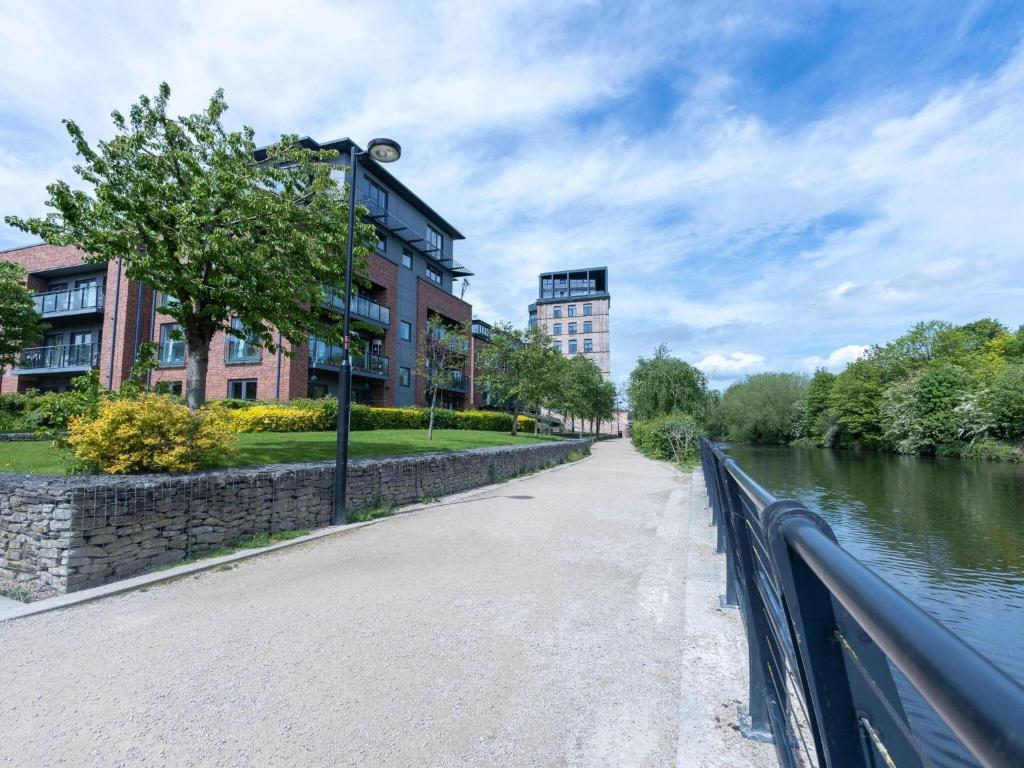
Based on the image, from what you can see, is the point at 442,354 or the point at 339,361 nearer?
the point at 339,361

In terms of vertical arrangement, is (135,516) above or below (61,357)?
below

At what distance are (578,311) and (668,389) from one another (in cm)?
4571

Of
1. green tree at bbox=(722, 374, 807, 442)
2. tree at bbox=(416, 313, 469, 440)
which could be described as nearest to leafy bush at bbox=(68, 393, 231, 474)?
tree at bbox=(416, 313, 469, 440)

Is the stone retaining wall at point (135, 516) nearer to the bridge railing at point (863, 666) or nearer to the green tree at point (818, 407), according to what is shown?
the bridge railing at point (863, 666)

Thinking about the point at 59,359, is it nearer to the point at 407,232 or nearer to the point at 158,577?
the point at 407,232

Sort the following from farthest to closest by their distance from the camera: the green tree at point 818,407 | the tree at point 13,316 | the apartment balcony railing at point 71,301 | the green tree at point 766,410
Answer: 1. the green tree at point 766,410
2. the green tree at point 818,407
3. the apartment balcony railing at point 71,301
4. the tree at point 13,316

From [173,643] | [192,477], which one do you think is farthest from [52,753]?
[192,477]

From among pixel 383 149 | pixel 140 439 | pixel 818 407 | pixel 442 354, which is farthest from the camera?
pixel 818 407

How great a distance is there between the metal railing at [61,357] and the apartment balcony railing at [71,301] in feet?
5.20

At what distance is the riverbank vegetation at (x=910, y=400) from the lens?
34.4 metres

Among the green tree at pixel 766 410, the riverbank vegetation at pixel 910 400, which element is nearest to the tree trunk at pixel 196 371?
the riverbank vegetation at pixel 910 400

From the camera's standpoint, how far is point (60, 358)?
25.7 metres

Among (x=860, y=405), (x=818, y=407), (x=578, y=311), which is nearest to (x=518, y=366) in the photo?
(x=860, y=405)

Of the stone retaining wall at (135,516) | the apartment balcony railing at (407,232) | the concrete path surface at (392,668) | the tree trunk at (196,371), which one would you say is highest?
the apartment balcony railing at (407,232)
